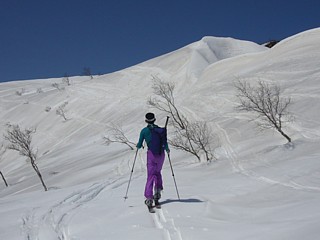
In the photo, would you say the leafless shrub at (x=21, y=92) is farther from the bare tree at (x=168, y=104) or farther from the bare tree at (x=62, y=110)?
the bare tree at (x=168, y=104)

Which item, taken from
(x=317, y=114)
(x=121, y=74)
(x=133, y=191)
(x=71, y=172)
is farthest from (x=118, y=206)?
(x=121, y=74)

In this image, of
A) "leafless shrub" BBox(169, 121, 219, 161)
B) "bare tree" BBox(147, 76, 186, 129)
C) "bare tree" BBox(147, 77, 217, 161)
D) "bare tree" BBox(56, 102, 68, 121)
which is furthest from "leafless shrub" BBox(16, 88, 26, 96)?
"leafless shrub" BBox(169, 121, 219, 161)

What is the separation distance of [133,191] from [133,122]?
4201 cm

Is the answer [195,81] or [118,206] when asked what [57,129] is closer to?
[195,81]

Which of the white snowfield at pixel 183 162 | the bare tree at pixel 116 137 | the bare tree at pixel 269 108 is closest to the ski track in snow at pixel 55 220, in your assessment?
the white snowfield at pixel 183 162

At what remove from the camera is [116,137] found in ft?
147

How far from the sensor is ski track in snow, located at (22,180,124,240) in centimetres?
702

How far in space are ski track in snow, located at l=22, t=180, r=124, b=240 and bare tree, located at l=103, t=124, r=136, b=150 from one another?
29957 mm

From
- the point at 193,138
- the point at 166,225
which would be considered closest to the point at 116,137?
the point at 193,138

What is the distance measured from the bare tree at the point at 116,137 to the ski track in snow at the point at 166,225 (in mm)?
33389

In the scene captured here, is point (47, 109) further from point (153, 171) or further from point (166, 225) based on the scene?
point (166, 225)

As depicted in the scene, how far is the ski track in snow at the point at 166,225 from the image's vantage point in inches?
231

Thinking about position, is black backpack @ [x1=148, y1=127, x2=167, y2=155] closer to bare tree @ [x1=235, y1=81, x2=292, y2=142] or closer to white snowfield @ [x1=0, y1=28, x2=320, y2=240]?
Result: white snowfield @ [x1=0, y1=28, x2=320, y2=240]

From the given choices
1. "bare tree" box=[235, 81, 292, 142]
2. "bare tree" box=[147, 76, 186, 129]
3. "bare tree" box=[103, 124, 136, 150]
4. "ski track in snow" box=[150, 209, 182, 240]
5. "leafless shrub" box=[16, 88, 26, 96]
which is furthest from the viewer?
"leafless shrub" box=[16, 88, 26, 96]
